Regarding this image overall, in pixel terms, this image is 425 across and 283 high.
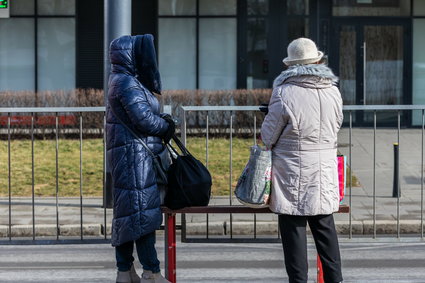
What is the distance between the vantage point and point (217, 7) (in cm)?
2514

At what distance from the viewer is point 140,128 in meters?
7.45

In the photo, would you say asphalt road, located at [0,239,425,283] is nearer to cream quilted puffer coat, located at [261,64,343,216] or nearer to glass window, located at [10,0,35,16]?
cream quilted puffer coat, located at [261,64,343,216]

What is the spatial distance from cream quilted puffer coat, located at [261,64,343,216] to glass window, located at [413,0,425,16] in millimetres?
18976

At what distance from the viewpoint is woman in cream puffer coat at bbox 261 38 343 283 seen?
6.96m

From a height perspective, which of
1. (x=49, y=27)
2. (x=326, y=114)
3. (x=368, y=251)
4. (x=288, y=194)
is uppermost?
(x=49, y=27)

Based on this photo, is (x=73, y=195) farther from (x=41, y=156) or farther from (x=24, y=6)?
(x=24, y=6)

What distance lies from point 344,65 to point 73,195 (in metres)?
12.1

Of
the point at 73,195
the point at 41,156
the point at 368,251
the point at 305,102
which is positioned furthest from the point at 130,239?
the point at 41,156

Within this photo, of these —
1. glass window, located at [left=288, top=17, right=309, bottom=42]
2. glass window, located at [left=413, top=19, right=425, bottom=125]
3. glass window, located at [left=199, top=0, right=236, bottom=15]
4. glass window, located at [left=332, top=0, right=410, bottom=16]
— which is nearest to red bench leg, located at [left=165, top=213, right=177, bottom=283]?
glass window, located at [left=199, top=0, right=236, bottom=15]

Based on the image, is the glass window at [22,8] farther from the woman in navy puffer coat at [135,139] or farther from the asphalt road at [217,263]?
the woman in navy puffer coat at [135,139]

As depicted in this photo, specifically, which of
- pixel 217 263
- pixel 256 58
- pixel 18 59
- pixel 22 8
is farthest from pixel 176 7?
pixel 217 263

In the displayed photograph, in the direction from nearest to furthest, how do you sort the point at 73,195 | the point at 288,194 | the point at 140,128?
the point at 288,194 < the point at 140,128 < the point at 73,195

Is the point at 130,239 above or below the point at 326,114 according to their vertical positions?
below

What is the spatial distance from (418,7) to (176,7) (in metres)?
5.87
